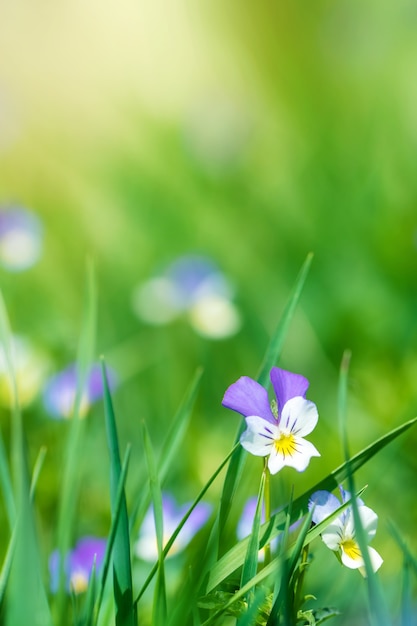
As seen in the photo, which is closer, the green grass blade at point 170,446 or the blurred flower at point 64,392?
the green grass blade at point 170,446

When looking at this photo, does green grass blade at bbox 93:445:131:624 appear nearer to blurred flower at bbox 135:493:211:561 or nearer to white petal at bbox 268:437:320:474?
white petal at bbox 268:437:320:474

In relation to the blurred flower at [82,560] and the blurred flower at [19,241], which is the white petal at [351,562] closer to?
the blurred flower at [82,560]

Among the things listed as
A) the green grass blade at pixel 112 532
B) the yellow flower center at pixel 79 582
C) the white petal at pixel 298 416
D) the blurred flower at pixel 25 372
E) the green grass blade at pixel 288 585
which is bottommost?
the green grass blade at pixel 288 585

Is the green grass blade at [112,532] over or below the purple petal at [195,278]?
below

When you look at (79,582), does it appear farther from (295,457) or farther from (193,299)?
(193,299)

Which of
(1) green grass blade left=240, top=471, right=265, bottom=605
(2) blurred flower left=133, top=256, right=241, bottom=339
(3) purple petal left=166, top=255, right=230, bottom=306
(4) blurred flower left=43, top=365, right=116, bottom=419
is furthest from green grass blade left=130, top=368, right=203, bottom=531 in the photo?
(3) purple petal left=166, top=255, right=230, bottom=306

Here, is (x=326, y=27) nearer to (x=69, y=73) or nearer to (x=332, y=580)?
(x=69, y=73)

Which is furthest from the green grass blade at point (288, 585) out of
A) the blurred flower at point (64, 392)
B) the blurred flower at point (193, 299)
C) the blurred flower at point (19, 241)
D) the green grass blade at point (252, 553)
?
the blurred flower at point (19, 241)

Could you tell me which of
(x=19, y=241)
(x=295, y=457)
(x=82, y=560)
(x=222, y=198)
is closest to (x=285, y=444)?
(x=295, y=457)

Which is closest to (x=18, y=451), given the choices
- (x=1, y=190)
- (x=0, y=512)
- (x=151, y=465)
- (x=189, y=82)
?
(x=151, y=465)
